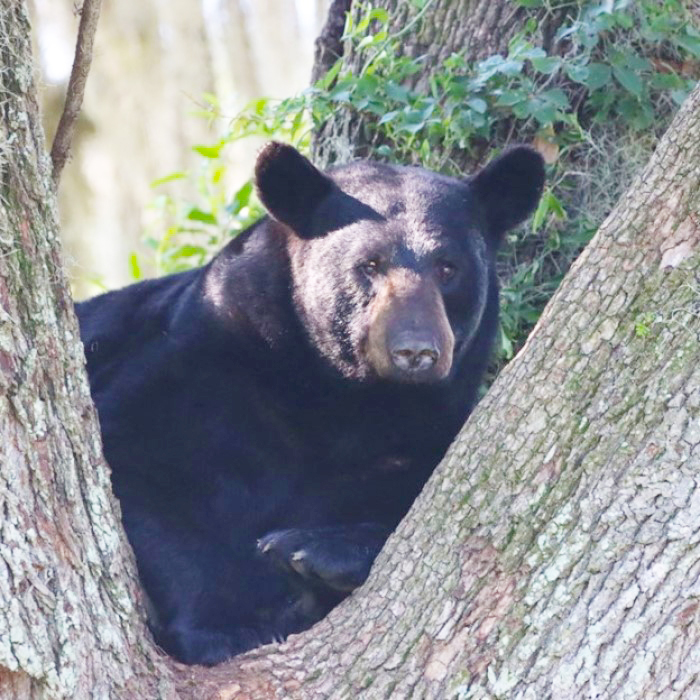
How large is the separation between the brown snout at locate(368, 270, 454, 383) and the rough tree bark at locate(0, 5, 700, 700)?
33.3 inches

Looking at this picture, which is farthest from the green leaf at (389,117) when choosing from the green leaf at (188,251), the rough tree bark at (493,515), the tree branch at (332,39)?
the rough tree bark at (493,515)

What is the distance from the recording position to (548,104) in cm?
511

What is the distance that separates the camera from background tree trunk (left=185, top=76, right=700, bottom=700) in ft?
9.62

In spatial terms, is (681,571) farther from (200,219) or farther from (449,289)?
(200,219)

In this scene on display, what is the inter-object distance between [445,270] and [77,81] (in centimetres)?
144

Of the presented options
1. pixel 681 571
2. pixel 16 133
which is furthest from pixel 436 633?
pixel 16 133

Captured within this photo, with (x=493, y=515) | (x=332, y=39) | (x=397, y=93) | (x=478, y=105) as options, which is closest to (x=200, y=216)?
(x=332, y=39)

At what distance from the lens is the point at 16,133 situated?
118 inches

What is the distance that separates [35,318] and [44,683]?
2.64 feet

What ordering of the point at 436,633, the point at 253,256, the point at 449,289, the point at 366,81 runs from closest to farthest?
the point at 436,633 < the point at 449,289 < the point at 253,256 < the point at 366,81

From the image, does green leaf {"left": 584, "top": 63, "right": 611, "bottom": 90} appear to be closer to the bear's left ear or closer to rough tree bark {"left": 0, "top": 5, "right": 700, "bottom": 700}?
the bear's left ear

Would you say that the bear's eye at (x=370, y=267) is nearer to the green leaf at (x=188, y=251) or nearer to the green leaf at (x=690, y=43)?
the green leaf at (x=690, y=43)

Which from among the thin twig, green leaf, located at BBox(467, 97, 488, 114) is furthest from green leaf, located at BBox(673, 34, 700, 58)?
the thin twig

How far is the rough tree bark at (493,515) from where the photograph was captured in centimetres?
291
